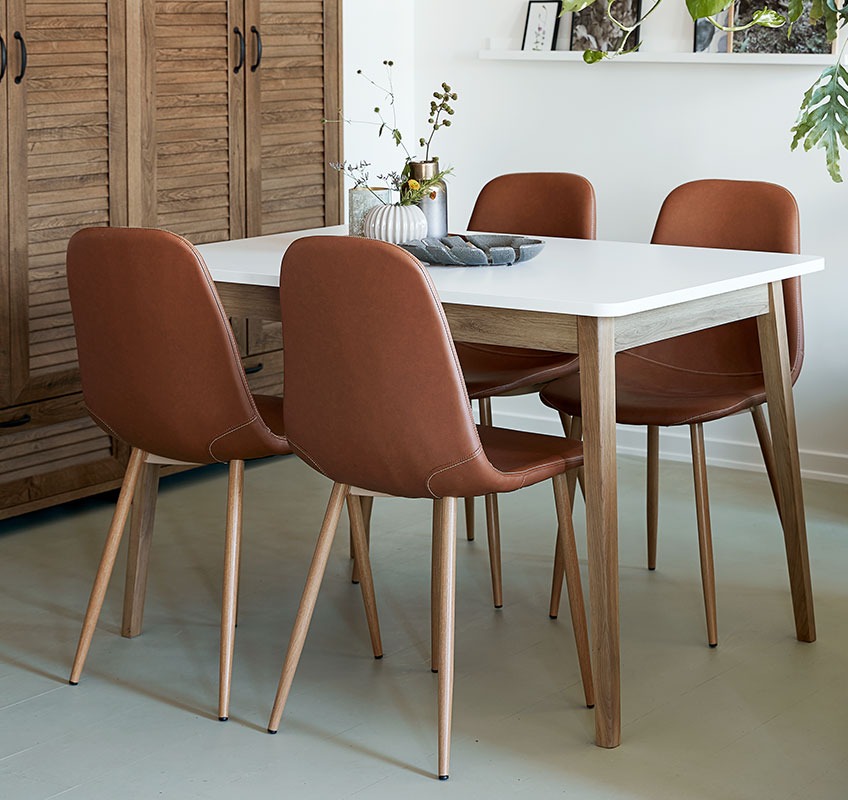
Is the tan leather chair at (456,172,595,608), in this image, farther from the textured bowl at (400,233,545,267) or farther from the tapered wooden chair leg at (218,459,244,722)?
the tapered wooden chair leg at (218,459,244,722)

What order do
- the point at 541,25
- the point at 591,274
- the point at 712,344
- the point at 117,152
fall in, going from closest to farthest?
the point at 591,274, the point at 712,344, the point at 117,152, the point at 541,25

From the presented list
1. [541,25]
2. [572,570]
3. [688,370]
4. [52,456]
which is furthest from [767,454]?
[541,25]

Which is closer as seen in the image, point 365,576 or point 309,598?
point 309,598

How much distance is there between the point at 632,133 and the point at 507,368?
154 cm

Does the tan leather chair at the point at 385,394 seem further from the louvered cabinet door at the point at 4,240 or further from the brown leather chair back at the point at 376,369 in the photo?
the louvered cabinet door at the point at 4,240

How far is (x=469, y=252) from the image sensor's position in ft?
8.89

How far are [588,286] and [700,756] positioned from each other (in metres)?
0.84

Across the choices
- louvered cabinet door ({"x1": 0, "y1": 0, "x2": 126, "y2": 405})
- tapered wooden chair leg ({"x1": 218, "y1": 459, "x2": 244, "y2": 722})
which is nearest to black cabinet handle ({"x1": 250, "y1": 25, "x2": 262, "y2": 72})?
louvered cabinet door ({"x1": 0, "y1": 0, "x2": 126, "y2": 405})

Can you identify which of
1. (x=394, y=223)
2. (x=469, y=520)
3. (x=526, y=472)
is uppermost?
(x=394, y=223)

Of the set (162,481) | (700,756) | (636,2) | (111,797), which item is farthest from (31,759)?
(636,2)

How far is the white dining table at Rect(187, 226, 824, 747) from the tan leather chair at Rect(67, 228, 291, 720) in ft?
0.83

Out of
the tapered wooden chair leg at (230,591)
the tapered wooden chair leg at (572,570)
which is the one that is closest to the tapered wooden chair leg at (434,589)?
the tapered wooden chair leg at (572,570)

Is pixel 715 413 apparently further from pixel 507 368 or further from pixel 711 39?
pixel 711 39

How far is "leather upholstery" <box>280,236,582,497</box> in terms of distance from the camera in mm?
2154
